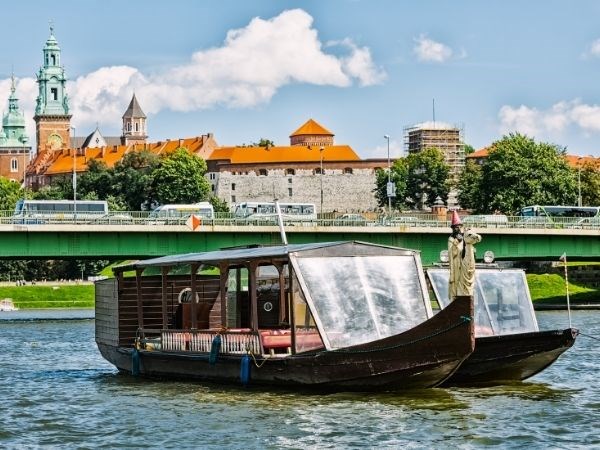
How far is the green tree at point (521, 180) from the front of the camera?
147 meters

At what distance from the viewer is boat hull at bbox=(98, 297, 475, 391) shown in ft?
115

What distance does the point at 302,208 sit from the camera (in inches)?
5423

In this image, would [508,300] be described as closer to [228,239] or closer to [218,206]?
[228,239]

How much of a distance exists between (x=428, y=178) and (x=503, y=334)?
147 metres

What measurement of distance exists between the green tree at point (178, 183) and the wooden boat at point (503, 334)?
143487 millimetres

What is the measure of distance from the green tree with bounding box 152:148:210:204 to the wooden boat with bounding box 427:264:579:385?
143m

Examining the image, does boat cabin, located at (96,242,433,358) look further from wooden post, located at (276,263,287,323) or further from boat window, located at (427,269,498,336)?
boat window, located at (427,269,498,336)

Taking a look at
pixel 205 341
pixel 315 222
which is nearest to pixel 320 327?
pixel 205 341

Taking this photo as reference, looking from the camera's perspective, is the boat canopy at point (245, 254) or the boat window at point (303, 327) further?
the boat window at point (303, 327)

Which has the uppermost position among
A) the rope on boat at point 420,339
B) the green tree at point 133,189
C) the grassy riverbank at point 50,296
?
the green tree at point 133,189

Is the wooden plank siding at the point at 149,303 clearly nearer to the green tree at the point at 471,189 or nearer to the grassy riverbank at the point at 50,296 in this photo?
the grassy riverbank at the point at 50,296

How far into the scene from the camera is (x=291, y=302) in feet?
124

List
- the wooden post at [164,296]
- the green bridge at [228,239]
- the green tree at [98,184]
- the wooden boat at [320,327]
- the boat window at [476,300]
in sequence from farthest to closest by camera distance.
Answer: the green tree at [98,184], the green bridge at [228,239], the wooden post at [164,296], the boat window at [476,300], the wooden boat at [320,327]

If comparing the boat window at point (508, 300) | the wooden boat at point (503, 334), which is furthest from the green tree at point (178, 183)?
the wooden boat at point (503, 334)
